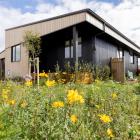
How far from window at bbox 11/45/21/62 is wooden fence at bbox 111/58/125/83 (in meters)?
6.89

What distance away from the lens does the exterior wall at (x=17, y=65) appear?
26122 millimetres

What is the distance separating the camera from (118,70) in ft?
79.5

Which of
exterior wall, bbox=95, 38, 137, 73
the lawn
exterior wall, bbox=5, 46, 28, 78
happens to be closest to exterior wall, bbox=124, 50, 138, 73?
exterior wall, bbox=95, 38, 137, 73

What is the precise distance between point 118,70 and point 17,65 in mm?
7497

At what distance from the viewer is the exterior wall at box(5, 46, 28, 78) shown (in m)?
26.1

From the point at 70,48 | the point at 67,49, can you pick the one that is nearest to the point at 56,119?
the point at 70,48

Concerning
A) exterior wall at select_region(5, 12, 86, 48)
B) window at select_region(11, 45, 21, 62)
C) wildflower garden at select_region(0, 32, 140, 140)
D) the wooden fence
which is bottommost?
wildflower garden at select_region(0, 32, 140, 140)

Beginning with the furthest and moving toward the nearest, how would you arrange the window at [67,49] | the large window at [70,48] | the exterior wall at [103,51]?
the window at [67,49], the exterior wall at [103,51], the large window at [70,48]

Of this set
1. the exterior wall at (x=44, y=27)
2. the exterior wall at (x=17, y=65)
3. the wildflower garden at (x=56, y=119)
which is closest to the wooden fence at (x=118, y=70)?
the exterior wall at (x=44, y=27)

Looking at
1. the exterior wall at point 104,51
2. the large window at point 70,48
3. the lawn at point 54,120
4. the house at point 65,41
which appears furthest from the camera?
the exterior wall at point 104,51

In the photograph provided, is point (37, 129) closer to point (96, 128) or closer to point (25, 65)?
point (96, 128)

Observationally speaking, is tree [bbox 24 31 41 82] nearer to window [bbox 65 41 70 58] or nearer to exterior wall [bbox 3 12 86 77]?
exterior wall [bbox 3 12 86 77]

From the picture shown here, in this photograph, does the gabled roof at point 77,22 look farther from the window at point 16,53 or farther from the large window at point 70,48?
the large window at point 70,48

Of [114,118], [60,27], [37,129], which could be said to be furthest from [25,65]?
[37,129]
